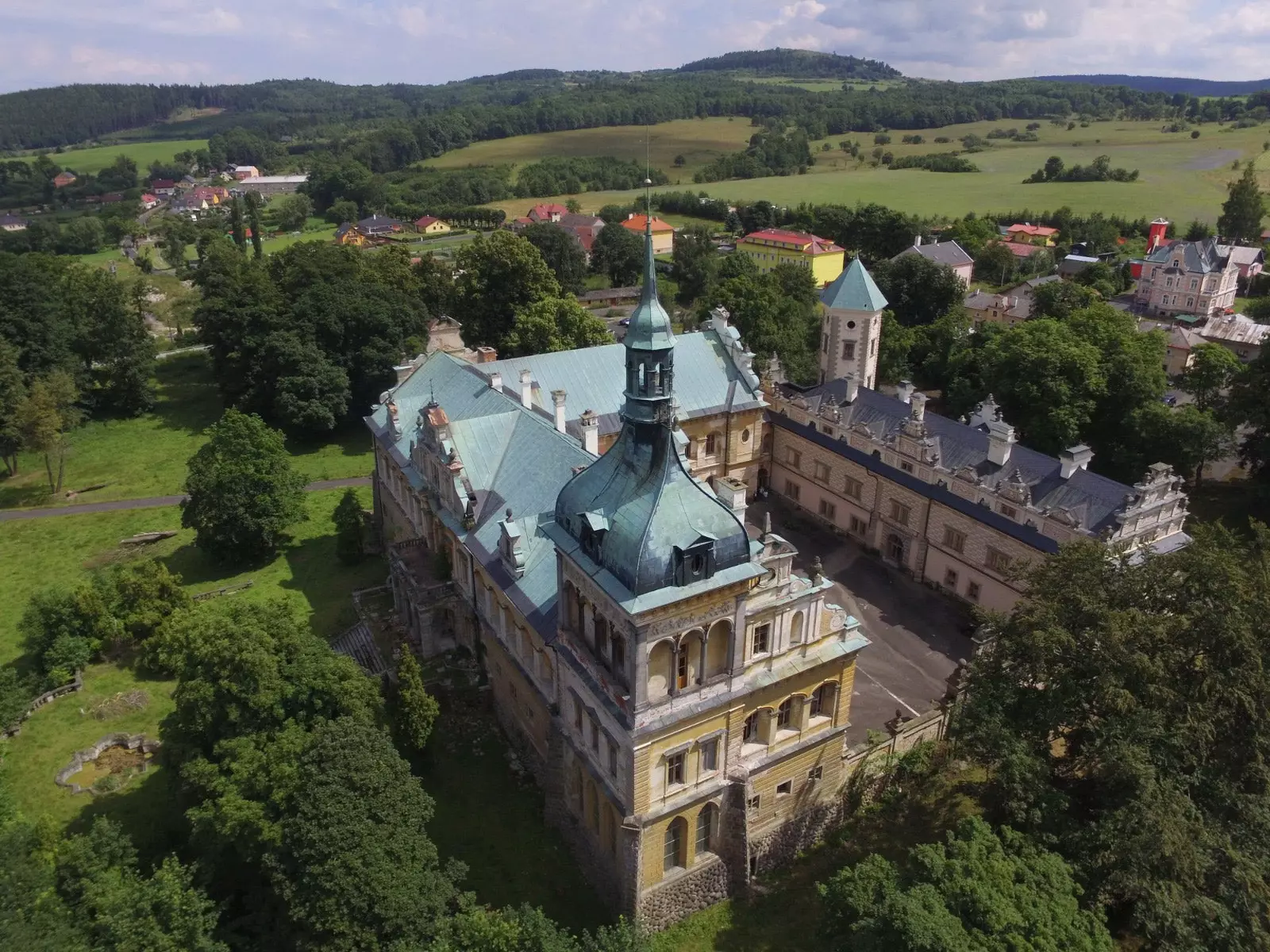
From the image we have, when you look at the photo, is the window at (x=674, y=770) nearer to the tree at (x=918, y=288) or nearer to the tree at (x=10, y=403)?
the tree at (x=10, y=403)

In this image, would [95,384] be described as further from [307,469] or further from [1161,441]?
[1161,441]

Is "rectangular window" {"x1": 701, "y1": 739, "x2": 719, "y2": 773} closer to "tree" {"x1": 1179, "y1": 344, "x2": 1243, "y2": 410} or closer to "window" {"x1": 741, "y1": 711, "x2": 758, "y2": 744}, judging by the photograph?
"window" {"x1": 741, "y1": 711, "x2": 758, "y2": 744}

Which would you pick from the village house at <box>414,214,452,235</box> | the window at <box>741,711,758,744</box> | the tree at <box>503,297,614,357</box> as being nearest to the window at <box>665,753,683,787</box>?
the window at <box>741,711,758,744</box>

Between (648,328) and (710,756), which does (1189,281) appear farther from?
(648,328)

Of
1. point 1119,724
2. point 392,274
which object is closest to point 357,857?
point 1119,724

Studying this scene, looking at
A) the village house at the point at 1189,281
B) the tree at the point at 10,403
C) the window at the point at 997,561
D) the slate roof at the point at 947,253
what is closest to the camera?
the window at the point at 997,561

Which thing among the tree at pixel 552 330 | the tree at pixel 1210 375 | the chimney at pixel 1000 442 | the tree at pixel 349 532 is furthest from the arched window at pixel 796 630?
the tree at pixel 1210 375

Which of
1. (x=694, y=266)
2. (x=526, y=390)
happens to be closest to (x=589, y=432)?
(x=526, y=390)
